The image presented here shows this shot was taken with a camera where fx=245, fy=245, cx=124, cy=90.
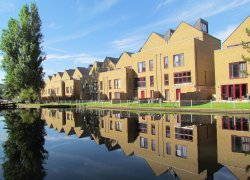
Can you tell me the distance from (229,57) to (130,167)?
29.5m

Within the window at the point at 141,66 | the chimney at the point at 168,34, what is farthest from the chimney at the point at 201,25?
the window at the point at 141,66

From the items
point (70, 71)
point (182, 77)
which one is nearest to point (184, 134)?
point (182, 77)

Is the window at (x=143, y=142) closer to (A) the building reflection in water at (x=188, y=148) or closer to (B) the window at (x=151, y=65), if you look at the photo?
(A) the building reflection in water at (x=188, y=148)

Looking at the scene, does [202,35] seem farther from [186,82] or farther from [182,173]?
[182,173]

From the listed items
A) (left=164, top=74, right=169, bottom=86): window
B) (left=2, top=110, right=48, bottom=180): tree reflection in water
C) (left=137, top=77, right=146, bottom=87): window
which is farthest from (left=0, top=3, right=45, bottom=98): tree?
(left=2, top=110, right=48, bottom=180): tree reflection in water

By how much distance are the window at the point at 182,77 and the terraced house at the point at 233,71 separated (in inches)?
190

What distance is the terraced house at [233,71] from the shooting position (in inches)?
1242

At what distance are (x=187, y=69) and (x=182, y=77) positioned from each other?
1.56 meters

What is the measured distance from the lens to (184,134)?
1267 centimetres

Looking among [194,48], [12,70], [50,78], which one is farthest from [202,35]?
[50,78]

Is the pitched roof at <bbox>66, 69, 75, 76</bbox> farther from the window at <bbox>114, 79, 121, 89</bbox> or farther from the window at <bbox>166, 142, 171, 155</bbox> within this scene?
the window at <bbox>166, 142, 171, 155</bbox>

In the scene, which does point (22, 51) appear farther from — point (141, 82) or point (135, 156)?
point (135, 156)

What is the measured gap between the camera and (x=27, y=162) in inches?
331

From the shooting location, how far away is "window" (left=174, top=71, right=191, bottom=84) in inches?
1494
